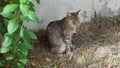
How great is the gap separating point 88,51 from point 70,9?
82 cm

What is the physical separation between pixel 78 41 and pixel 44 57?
1.98 feet

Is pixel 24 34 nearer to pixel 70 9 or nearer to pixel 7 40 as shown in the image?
pixel 7 40

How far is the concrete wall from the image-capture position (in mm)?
4621

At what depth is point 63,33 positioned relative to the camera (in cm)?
431

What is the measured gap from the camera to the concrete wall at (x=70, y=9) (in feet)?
15.2

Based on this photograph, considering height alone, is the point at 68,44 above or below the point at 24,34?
below

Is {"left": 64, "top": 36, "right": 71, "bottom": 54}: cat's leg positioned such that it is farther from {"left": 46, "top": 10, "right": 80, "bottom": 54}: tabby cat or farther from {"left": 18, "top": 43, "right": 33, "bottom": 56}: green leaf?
{"left": 18, "top": 43, "right": 33, "bottom": 56}: green leaf

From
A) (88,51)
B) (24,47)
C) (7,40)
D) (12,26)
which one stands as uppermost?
(12,26)

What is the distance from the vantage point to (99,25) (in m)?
4.86

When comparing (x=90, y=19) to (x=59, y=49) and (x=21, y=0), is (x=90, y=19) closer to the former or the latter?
(x=59, y=49)

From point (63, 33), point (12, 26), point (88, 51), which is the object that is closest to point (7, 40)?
point (12, 26)

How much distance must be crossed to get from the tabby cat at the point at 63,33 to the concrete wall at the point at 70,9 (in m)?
0.34

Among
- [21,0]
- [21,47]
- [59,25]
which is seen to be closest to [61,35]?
[59,25]

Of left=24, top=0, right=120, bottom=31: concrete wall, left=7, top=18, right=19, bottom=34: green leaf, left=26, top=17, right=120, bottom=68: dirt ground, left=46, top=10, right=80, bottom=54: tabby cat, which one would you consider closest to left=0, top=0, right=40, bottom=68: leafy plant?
left=7, top=18, right=19, bottom=34: green leaf
